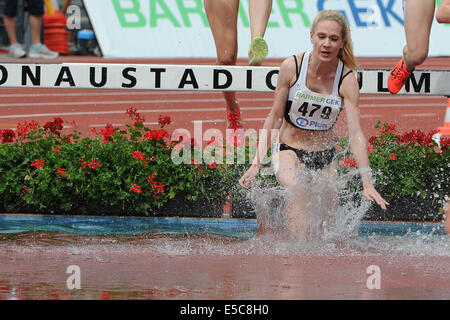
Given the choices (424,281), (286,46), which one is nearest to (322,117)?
(424,281)

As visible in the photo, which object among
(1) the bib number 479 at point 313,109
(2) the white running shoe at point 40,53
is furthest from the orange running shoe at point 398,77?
(2) the white running shoe at point 40,53

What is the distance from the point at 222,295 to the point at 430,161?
3182 mm

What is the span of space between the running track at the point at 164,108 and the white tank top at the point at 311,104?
15.5 ft

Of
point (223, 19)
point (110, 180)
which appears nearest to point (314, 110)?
point (223, 19)

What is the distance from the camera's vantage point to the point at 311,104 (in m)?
6.53

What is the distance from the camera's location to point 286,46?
715 inches

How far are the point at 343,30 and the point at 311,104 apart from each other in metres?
0.58

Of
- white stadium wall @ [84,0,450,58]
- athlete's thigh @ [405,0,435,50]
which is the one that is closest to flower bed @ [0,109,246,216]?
athlete's thigh @ [405,0,435,50]

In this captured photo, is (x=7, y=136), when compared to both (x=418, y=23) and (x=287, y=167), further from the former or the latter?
(x=418, y=23)

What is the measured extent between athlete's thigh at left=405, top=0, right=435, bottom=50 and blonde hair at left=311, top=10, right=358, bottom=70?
510 mm

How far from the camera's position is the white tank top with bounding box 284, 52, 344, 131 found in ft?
21.4

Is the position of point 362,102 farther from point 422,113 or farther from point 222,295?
point 222,295

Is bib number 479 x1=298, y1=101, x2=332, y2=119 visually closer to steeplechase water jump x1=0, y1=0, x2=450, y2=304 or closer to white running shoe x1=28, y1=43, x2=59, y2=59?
steeplechase water jump x1=0, y1=0, x2=450, y2=304

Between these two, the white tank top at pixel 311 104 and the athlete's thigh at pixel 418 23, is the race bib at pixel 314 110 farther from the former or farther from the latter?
the athlete's thigh at pixel 418 23
